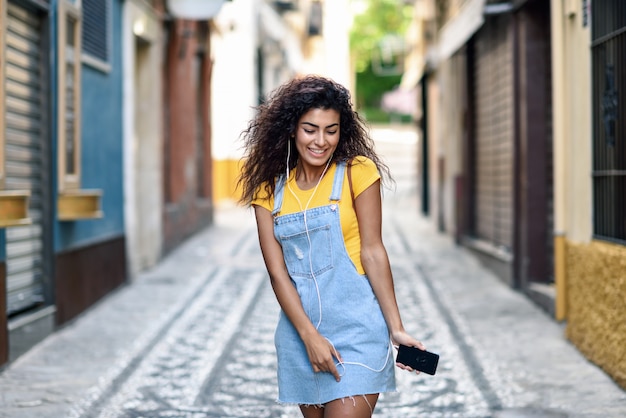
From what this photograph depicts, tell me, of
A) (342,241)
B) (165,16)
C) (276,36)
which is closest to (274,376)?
(342,241)

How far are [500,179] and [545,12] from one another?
284 cm

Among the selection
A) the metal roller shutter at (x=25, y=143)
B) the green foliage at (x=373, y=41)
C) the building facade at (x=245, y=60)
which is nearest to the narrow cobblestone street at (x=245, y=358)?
the metal roller shutter at (x=25, y=143)

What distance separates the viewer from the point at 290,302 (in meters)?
3.38

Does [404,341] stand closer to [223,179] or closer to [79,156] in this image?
[79,156]

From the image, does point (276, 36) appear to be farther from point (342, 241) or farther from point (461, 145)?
point (342, 241)

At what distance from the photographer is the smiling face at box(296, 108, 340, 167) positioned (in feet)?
11.2

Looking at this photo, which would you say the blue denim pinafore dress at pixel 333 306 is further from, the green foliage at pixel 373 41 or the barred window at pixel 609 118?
the green foliage at pixel 373 41

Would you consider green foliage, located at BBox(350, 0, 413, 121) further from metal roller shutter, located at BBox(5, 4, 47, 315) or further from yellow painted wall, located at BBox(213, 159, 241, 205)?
metal roller shutter, located at BBox(5, 4, 47, 315)

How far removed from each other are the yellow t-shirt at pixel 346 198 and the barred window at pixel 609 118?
12.2 feet

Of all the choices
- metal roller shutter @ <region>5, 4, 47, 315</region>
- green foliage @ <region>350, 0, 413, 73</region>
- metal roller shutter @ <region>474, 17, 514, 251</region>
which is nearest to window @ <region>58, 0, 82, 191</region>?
metal roller shutter @ <region>5, 4, 47, 315</region>

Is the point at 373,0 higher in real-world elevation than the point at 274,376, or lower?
higher

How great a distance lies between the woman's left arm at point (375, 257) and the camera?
11.2 feet

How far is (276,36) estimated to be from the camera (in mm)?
32812

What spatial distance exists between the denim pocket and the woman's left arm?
0.39 ft
